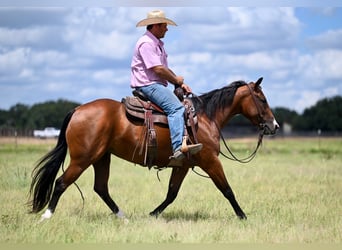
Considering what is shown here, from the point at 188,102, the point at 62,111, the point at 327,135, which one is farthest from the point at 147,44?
the point at 327,135

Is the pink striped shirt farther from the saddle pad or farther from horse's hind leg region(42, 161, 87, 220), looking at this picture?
horse's hind leg region(42, 161, 87, 220)

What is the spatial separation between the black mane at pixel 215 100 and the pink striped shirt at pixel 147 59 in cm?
73

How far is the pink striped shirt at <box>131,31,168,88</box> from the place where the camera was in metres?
7.93

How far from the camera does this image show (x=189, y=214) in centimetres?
900

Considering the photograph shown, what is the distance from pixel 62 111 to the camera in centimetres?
5728

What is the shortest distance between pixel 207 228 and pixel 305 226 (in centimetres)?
141

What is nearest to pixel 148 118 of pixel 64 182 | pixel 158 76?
pixel 158 76

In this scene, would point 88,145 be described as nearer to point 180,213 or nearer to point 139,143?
point 139,143

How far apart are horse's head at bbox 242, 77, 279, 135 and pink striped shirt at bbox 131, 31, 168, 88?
145 centimetres

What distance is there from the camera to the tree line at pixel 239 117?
53.6 metres

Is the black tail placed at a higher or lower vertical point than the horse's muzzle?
lower

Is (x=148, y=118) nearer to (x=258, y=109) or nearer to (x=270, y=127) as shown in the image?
(x=258, y=109)

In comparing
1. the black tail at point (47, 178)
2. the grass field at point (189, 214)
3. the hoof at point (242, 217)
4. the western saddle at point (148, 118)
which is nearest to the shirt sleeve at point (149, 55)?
the western saddle at point (148, 118)

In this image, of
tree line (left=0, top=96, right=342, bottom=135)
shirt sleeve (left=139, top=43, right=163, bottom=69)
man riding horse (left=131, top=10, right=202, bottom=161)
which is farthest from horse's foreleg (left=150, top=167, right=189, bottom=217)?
tree line (left=0, top=96, right=342, bottom=135)
